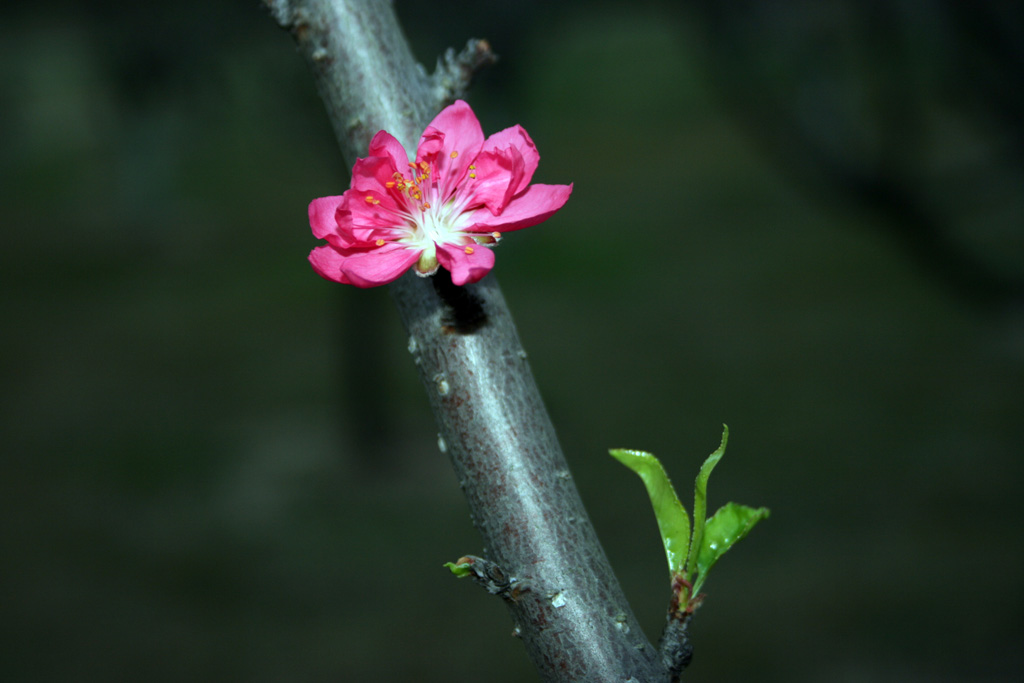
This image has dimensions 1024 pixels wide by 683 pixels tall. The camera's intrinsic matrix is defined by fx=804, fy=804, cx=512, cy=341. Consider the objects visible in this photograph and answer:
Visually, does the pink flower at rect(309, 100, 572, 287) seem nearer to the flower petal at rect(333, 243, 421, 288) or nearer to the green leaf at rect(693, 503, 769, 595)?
the flower petal at rect(333, 243, 421, 288)

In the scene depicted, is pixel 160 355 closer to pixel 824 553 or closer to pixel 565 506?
pixel 824 553

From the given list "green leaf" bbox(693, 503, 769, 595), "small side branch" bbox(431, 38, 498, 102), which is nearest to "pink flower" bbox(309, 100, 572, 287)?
"small side branch" bbox(431, 38, 498, 102)

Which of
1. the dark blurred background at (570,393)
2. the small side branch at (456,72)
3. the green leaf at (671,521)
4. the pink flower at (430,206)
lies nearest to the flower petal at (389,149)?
the pink flower at (430,206)

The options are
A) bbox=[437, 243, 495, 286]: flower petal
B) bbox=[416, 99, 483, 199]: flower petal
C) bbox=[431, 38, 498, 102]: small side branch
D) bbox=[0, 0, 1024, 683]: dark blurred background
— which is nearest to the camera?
bbox=[437, 243, 495, 286]: flower petal

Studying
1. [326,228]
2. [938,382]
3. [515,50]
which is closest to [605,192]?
[938,382]

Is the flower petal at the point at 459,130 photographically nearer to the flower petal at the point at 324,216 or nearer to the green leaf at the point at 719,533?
→ the flower petal at the point at 324,216

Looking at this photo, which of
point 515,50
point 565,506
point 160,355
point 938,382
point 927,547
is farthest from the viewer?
point 160,355

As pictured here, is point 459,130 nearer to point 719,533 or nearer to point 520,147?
point 520,147
